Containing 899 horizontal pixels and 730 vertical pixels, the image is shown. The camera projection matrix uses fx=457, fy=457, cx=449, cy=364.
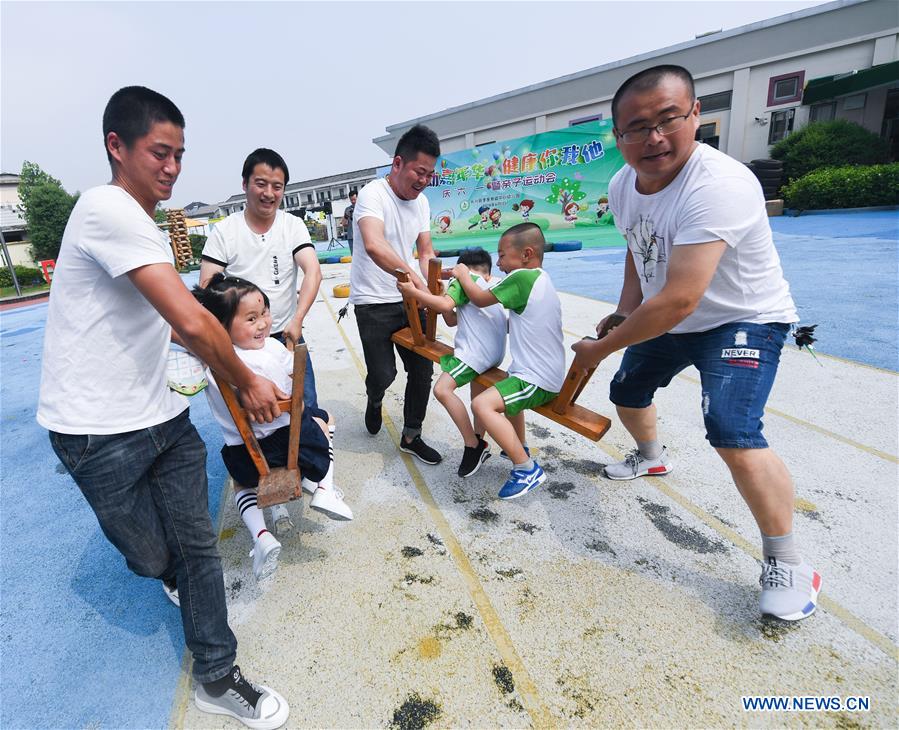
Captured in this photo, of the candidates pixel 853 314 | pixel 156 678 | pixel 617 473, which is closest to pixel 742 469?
pixel 617 473

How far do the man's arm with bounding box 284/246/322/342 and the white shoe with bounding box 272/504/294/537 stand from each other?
103cm

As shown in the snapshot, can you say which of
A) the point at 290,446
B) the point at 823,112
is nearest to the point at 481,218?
the point at 823,112

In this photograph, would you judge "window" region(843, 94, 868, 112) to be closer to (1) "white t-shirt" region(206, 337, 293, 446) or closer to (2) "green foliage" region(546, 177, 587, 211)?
(2) "green foliage" region(546, 177, 587, 211)

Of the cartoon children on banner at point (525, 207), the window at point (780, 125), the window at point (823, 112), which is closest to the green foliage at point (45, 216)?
the cartoon children on banner at point (525, 207)

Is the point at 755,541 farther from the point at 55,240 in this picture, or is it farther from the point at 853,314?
the point at 55,240

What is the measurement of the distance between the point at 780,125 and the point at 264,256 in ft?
88.2

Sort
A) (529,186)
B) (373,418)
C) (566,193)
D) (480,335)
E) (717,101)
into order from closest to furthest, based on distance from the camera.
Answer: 1. (480,335)
2. (373,418)
3. (566,193)
4. (529,186)
5. (717,101)

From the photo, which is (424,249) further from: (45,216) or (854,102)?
(45,216)

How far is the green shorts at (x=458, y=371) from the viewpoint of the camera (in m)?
2.89

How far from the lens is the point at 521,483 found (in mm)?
2652

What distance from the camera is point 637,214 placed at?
82.4 inches

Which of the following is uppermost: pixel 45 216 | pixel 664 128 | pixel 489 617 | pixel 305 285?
pixel 45 216

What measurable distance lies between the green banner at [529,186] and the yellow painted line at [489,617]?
16675mm

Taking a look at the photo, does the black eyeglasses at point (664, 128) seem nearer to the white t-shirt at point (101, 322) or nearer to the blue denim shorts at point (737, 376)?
the blue denim shorts at point (737, 376)
